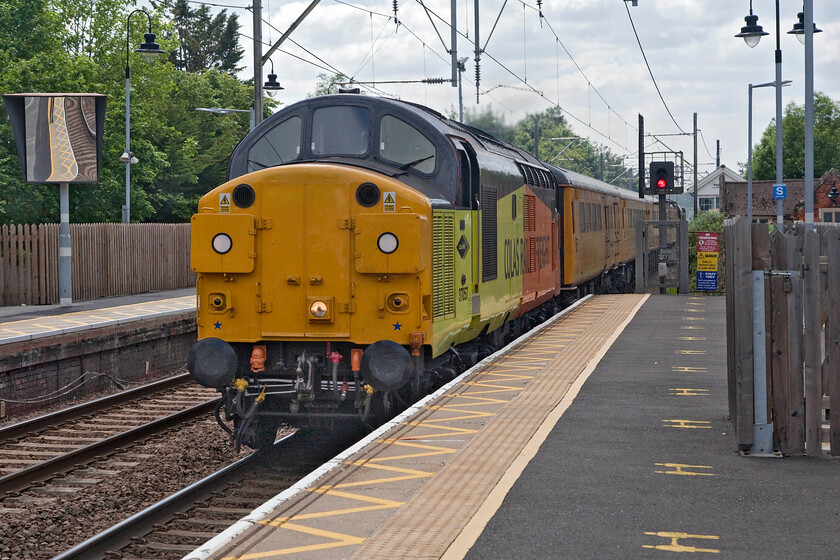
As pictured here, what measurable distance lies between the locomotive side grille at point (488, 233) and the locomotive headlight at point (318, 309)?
3.11m

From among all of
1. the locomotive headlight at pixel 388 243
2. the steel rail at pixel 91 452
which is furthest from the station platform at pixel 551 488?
the steel rail at pixel 91 452

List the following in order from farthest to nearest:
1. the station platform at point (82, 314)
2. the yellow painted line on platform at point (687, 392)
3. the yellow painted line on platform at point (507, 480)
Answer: the station platform at point (82, 314) → the yellow painted line on platform at point (687, 392) → the yellow painted line on platform at point (507, 480)

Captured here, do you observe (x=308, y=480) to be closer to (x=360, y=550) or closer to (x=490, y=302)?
(x=360, y=550)

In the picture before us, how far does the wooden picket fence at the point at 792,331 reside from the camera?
26.4 ft

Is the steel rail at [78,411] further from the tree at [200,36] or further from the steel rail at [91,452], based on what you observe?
the tree at [200,36]

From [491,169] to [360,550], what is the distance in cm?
801

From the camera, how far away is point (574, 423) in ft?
31.2

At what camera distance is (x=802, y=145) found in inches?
3487

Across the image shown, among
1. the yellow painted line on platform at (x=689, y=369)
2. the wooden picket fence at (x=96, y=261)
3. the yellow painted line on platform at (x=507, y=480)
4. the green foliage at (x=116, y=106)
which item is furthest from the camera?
the green foliage at (x=116, y=106)

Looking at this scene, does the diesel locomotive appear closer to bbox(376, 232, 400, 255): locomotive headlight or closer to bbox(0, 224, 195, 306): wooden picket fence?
bbox(376, 232, 400, 255): locomotive headlight

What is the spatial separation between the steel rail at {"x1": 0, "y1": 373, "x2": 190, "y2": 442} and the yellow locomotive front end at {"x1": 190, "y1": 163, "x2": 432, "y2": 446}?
15.4 feet

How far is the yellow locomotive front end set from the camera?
10023mm

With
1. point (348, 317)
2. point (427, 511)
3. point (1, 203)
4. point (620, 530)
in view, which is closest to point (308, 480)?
point (427, 511)

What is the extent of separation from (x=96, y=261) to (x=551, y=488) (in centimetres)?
2124
